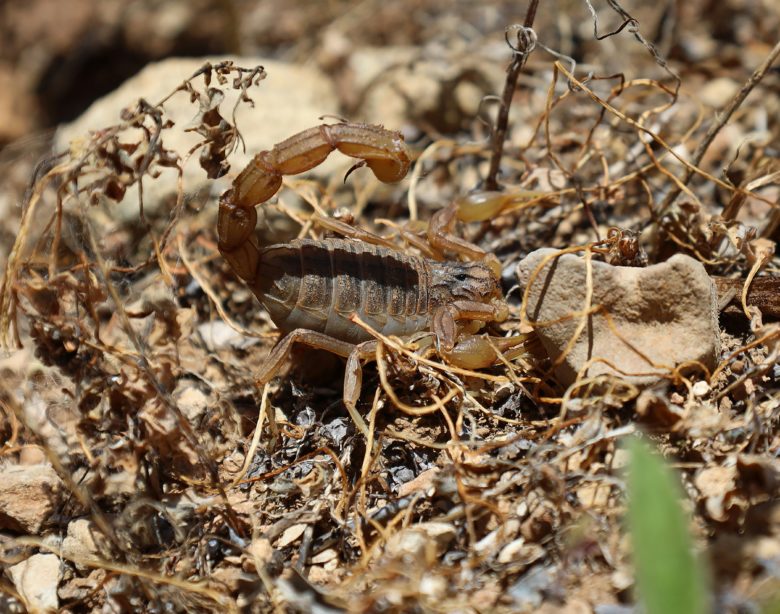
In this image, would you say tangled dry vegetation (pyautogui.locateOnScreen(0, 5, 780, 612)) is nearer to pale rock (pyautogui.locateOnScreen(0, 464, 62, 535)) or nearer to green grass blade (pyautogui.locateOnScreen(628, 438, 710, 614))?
pale rock (pyautogui.locateOnScreen(0, 464, 62, 535))

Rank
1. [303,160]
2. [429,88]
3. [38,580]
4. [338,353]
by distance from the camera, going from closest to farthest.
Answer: [38,580]
[303,160]
[338,353]
[429,88]

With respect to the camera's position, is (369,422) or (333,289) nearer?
(369,422)

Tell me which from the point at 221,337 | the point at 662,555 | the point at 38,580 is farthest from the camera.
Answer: the point at 221,337

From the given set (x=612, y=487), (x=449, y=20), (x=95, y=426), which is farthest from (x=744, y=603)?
(x=449, y=20)

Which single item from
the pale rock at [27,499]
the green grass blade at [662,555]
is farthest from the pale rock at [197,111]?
the green grass blade at [662,555]

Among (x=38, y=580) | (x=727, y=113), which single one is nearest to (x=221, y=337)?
(x=38, y=580)

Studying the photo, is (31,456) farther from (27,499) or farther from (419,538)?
(419,538)

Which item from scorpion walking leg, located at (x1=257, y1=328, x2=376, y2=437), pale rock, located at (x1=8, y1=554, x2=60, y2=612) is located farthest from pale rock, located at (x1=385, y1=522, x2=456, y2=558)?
pale rock, located at (x1=8, y1=554, x2=60, y2=612)
